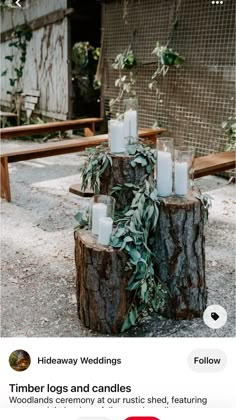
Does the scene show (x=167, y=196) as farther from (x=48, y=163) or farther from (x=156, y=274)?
(x=48, y=163)

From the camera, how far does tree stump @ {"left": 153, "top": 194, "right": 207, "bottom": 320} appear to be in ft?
4.83

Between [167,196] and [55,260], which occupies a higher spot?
[167,196]

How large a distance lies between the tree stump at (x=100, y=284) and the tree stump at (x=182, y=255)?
0.16 m

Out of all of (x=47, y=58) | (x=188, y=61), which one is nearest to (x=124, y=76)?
(x=188, y=61)

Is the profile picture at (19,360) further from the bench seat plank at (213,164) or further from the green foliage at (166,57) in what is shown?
the green foliage at (166,57)

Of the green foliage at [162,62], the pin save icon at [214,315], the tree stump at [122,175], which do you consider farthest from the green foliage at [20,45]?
the pin save icon at [214,315]

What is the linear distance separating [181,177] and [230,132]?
6.93ft

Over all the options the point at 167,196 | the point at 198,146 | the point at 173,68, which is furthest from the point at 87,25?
the point at 167,196

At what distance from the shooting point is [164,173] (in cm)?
152

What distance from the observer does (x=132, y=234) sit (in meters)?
1.44

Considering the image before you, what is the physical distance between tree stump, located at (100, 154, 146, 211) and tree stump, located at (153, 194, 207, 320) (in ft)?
0.65

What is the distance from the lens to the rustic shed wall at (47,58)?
5016mm

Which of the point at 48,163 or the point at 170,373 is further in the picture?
the point at 48,163

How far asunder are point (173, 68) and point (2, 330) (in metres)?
2.99
